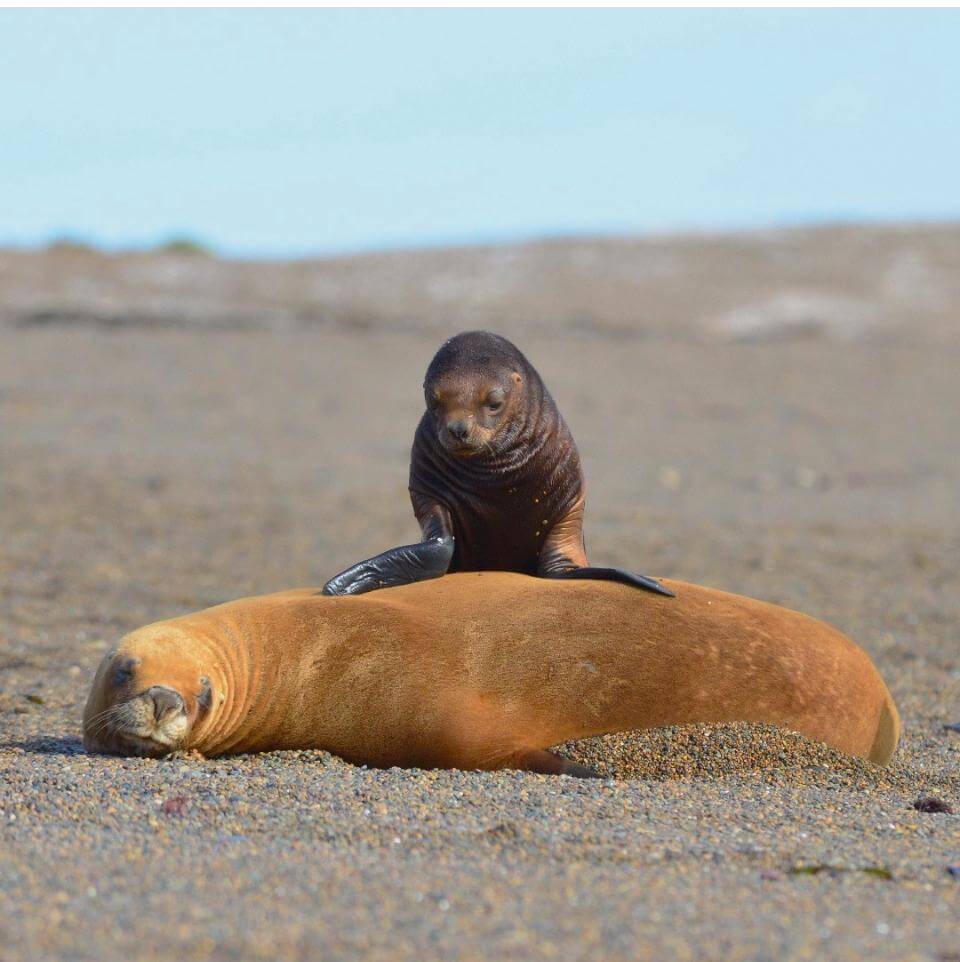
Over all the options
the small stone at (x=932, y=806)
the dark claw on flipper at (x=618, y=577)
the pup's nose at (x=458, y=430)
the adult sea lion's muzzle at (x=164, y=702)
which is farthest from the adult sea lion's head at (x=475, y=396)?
the small stone at (x=932, y=806)

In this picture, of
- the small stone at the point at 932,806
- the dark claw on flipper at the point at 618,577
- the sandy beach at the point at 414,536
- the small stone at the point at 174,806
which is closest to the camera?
the sandy beach at the point at 414,536

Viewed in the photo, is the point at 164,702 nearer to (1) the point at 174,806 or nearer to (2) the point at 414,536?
(1) the point at 174,806

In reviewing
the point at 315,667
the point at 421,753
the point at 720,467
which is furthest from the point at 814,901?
the point at 720,467

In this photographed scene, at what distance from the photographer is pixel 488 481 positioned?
238 inches

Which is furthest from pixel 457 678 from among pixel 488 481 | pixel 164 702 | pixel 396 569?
pixel 488 481

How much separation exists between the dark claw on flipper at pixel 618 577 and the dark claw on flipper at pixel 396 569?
429 mm

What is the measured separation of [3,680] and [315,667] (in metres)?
2.58

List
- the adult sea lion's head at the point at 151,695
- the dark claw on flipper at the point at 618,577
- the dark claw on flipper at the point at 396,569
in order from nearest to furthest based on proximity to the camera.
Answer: the adult sea lion's head at the point at 151,695, the dark claw on flipper at the point at 618,577, the dark claw on flipper at the point at 396,569

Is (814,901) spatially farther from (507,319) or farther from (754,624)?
(507,319)

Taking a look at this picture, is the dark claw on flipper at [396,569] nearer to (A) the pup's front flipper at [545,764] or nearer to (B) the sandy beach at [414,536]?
(B) the sandy beach at [414,536]

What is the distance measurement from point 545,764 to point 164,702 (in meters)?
1.22

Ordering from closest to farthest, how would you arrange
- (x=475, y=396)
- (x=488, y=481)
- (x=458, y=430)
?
(x=458, y=430) → (x=475, y=396) → (x=488, y=481)

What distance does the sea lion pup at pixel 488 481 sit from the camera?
586 centimetres

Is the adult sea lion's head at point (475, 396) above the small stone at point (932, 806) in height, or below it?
above
